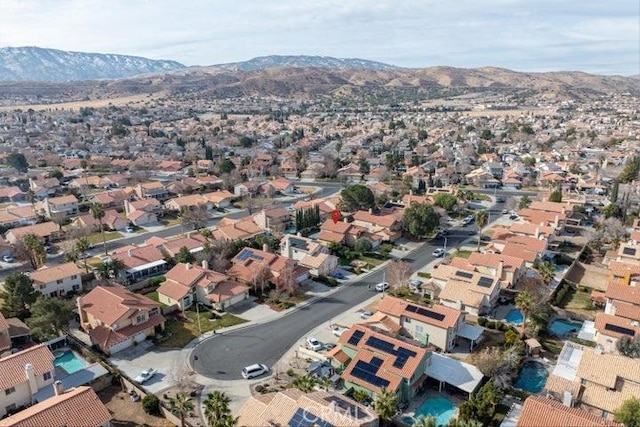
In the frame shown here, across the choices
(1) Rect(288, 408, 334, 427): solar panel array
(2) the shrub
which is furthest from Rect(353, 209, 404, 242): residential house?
(1) Rect(288, 408, 334, 427): solar panel array

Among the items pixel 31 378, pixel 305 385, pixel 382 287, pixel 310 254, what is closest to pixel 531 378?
pixel 382 287

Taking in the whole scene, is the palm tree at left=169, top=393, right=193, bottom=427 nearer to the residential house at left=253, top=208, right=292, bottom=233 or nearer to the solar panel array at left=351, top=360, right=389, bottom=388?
the solar panel array at left=351, top=360, right=389, bottom=388

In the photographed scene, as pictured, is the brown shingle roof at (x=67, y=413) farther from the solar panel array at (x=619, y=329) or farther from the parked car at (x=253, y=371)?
the solar panel array at (x=619, y=329)

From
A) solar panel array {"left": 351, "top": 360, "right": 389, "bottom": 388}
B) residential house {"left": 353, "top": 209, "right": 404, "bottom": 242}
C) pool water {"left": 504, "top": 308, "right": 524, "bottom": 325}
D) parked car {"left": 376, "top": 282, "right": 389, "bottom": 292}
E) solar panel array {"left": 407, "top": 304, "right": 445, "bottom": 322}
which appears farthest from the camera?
residential house {"left": 353, "top": 209, "right": 404, "bottom": 242}

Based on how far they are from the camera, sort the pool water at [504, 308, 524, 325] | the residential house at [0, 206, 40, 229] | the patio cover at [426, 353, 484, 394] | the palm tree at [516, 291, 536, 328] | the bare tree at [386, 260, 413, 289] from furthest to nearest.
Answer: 1. the residential house at [0, 206, 40, 229]
2. the bare tree at [386, 260, 413, 289]
3. the pool water at [504, 308, 524, 325]
4. the palm tree at [516, 291, 536, 328]
5. the patio cover at [426, 353, 484, 394]

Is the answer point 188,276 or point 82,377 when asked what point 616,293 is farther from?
point 82,377

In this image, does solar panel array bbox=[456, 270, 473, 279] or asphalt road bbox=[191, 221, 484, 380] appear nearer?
asphalt road bbox=[191, 221, 484, 380]
